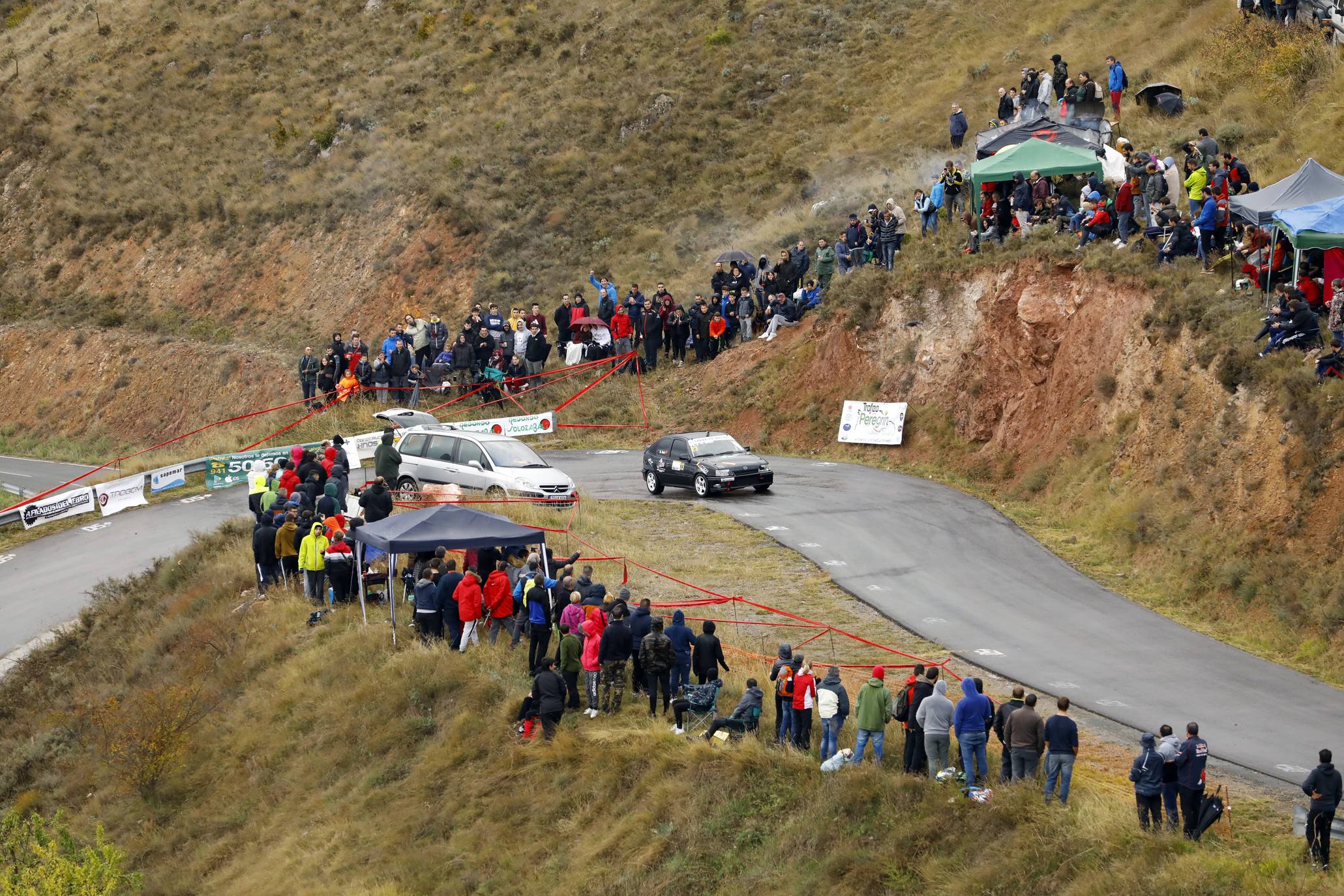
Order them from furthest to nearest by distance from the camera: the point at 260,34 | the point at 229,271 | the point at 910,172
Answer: the point at 260,34 → the point at 229,271 → the point at 910,172

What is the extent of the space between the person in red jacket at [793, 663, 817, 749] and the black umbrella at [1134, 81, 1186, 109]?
25257 mm

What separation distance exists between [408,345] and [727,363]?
9.01 m

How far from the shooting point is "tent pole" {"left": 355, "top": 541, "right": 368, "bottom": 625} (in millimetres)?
22109

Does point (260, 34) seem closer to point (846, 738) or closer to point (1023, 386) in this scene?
point (1023, 386)

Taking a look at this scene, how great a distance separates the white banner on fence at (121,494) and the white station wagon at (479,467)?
8586 mm

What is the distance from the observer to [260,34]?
69250mm

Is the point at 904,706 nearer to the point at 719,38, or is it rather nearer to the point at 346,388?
the point at 346,388

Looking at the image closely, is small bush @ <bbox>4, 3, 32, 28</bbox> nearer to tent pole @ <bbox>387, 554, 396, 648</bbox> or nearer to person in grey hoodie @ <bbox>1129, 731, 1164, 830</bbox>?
tent pole @ <bbox>387, 554, 396, 648</bbox>

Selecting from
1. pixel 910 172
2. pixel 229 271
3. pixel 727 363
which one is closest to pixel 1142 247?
pixel 727 363

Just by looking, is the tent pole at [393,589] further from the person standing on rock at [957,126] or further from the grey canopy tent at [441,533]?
the person standing on rock at [957,126]

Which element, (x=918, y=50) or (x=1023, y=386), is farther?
(x=918, y=50)

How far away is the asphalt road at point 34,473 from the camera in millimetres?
41062

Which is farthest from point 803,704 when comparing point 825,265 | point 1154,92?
point 1154,92

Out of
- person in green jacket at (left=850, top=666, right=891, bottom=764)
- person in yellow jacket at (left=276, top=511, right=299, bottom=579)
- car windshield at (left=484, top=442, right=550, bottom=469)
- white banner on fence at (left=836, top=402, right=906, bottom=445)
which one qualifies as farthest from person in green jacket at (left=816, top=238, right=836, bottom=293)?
person in green jacket at (left=850, top=666, right=891, bottom=764)
